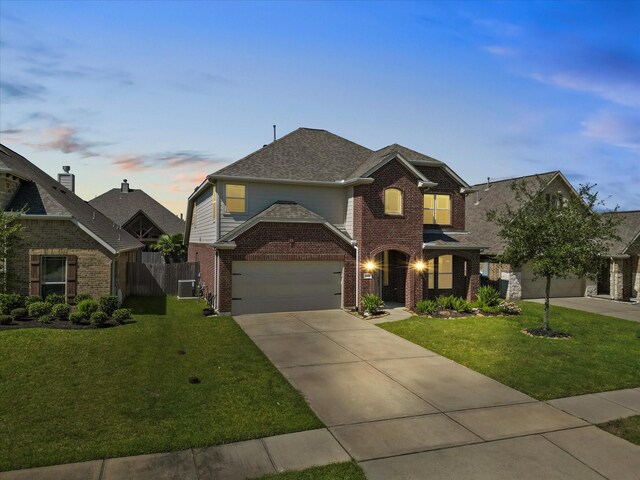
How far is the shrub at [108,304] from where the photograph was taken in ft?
55.1

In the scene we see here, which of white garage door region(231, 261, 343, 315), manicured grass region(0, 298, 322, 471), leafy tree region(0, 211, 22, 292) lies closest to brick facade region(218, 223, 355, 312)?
white garage door region(231, 261, 343, 315)

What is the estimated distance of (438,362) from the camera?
12562mm

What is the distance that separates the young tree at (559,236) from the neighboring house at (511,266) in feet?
24.7

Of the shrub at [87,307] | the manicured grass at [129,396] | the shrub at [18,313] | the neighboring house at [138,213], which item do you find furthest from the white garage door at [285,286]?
the neighboring house at [138,213]

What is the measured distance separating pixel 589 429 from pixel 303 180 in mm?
15734

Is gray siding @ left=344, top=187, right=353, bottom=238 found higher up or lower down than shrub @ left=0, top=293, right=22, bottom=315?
higher up

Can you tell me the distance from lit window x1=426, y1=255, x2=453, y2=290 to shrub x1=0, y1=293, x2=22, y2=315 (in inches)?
730

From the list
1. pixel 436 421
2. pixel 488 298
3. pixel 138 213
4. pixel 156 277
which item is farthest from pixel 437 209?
pixel 138 213

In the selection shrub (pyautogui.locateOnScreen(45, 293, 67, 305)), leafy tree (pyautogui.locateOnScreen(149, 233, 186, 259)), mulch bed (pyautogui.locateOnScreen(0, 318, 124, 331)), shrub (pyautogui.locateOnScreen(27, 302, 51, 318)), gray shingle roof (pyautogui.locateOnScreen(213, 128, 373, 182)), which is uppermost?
gray shingle roof (pyautogui.locateOnScreen(213, 128, 373, 182))

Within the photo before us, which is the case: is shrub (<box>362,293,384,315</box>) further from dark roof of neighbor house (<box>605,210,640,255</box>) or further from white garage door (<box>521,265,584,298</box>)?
dark roof of neighbor house (<box>605,210,640,255</box>)

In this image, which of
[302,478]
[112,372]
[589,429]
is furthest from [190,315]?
[589,429]

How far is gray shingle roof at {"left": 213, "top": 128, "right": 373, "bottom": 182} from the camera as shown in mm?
21234

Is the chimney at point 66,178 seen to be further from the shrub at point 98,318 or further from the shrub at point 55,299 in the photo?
Result: the shrub at point 98,318

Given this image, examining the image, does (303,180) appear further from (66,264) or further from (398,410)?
(398,410)
